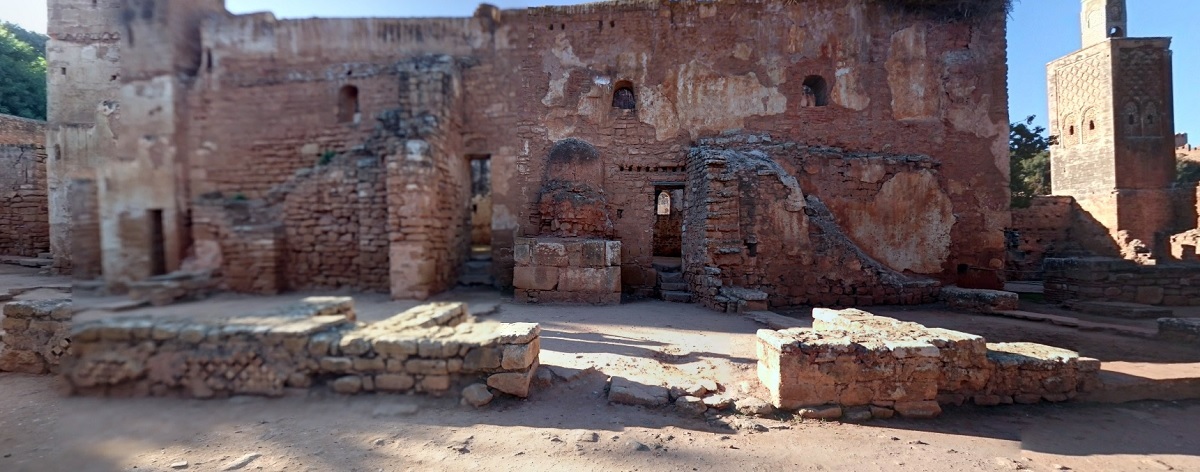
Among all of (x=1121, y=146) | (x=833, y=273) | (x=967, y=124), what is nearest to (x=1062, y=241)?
(x=1121, y=146)

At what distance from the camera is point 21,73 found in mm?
2625

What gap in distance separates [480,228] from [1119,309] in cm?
1418

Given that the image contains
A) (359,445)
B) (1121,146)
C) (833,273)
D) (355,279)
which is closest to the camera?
(359,445)

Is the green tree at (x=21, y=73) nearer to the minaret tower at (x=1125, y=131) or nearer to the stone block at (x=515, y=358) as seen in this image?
the stone block at (x=515, y=358)

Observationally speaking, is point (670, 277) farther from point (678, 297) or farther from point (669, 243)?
point (669, 243)

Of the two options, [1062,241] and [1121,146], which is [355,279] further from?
[1121,146]

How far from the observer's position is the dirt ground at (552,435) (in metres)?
2.48

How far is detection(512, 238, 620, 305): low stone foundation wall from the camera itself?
7809 mm

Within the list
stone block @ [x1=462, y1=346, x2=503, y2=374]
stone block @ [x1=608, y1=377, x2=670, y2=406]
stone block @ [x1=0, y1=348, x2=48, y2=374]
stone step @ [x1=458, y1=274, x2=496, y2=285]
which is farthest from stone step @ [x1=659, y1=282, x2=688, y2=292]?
stone block @ [x1=0, y1=348, x2=48, y2=374]

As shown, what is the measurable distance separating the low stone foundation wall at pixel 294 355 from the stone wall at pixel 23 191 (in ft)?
3.74

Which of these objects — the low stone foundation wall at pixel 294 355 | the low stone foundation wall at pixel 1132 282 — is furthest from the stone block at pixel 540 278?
the low stone foundation wall at pixel 1132 282

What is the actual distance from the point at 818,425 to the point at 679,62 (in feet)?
27.5

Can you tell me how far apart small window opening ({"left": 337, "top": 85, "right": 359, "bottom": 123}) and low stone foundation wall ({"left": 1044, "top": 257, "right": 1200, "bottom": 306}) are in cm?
1371

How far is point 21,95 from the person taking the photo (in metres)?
2.63
